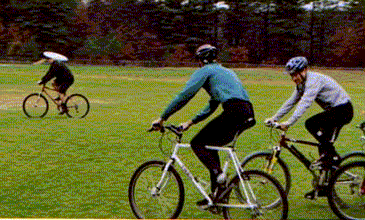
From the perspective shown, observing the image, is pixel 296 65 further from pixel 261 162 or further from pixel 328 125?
pixel 261 162

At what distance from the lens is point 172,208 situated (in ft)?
18.2

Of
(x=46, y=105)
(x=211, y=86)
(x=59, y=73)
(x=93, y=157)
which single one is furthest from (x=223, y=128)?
(x=46, y=105)

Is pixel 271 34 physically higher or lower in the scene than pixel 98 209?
higher

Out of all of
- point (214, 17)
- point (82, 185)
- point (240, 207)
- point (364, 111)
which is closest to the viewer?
point (240, 207)

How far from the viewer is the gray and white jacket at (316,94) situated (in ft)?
18.5

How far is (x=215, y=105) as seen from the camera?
536 centimetres

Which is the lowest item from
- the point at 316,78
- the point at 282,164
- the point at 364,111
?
the point at 364,111

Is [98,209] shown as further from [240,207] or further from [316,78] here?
[316,78]

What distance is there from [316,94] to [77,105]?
446 inches

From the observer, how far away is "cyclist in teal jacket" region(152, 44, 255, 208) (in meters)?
5.01

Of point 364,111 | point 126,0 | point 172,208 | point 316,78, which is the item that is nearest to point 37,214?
point 172,208

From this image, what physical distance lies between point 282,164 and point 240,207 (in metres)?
1.15

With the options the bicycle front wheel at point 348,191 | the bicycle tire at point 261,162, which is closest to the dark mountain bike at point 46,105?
the bicycle tire at point 261,162

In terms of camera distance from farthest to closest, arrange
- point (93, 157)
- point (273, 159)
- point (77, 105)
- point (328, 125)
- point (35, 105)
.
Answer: point (77, 105), point (35, 105), point (93, 157), point (328, 125), point (273, 159)
